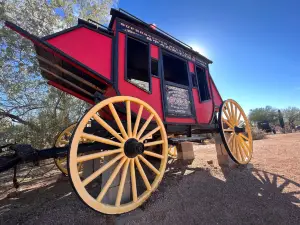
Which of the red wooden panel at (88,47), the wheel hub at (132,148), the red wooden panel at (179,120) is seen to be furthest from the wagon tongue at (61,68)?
the red wooden panel at (179,120)

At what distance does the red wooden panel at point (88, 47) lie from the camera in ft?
7.90

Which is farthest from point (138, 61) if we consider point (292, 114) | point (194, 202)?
point (292, 114)

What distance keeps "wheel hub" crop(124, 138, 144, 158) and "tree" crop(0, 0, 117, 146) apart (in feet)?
17.8

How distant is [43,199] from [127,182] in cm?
183

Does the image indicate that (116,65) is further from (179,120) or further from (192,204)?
(192,204)

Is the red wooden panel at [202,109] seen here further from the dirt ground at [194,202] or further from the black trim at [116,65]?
the black trim at [116,65]

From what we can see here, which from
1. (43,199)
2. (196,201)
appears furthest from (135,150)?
(43,199)

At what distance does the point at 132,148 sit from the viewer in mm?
2289

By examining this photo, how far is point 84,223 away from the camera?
224 centimetres

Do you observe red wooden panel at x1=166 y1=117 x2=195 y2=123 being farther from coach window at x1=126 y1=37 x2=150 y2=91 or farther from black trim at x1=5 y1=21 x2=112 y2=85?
black trim at x1=5 y1=21 x2=112 y2=85

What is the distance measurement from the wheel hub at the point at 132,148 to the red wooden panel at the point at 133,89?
784 mm

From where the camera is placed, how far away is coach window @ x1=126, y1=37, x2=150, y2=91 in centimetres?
375

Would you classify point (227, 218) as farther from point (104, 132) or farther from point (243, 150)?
point (243, 150)

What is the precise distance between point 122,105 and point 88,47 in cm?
105
